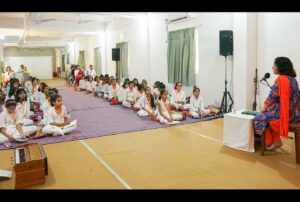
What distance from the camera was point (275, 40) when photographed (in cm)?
534

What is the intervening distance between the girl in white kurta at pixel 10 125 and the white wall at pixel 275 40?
435cm

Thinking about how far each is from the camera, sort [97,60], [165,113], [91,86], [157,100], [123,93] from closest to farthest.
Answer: [165,113] < [157,100] < [123,93] < [91,86] < [97,60]

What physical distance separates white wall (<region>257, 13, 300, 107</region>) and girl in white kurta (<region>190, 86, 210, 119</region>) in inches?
44.7

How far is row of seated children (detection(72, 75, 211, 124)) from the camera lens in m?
5.64

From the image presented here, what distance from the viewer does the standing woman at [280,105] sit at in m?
3.43

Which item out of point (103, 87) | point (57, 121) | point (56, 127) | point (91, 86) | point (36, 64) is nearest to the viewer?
point (56, 127)

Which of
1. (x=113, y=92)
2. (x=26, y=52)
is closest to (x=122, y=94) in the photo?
(x=113, y=92)

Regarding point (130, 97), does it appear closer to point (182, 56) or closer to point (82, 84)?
point (182, 56)

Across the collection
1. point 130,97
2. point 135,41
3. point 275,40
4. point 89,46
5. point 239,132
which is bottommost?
point 239,132

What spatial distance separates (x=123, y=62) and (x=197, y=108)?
5732 millimetres

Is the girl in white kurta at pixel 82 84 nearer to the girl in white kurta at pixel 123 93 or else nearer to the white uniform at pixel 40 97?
the girl in white kurta at pixel 123 93

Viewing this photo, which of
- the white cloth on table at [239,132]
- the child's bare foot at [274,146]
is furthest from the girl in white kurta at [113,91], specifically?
the child's bare foot at [274,146]

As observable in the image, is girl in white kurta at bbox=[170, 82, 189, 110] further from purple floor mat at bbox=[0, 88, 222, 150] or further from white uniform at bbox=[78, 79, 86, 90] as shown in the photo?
white uniform at bbox=[78, 79, 86, 90]

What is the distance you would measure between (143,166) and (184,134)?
1529 mm
